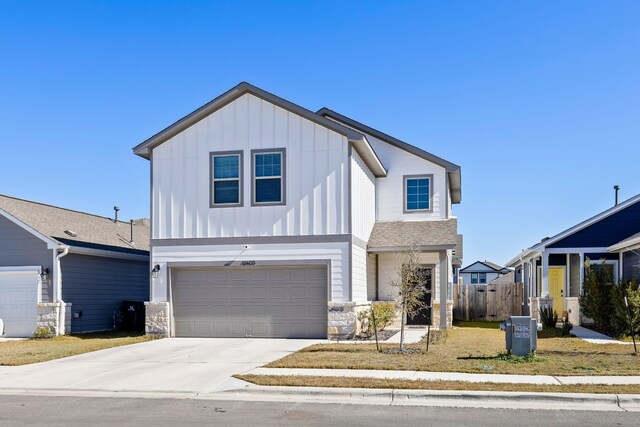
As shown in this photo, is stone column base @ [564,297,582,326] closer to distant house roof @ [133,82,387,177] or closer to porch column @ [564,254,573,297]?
porch column @ [564,254,573,297]

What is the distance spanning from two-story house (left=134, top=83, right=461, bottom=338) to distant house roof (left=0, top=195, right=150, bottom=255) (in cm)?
432

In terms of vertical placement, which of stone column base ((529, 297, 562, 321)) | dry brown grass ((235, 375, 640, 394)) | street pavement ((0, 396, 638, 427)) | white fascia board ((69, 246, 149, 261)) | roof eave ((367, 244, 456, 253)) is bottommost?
street pavement ((0, 396, 638, 427))

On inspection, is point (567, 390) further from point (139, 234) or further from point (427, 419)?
point (139, 234)

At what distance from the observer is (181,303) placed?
2089 cm

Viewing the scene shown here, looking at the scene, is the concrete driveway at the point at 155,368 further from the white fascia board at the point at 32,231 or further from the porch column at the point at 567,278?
the porch column at the point at 567,278

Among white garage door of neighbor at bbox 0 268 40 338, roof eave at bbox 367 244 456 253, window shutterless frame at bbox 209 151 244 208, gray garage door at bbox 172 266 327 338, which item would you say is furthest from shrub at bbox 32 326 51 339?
roof eave at bbox 367 244 456 253

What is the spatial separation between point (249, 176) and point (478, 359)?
9.34 meters

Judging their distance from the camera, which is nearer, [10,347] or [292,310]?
[10,347]

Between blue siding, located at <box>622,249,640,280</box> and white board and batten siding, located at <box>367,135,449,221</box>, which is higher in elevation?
white board and batten siding, located at <box>367,135,449,221</box>

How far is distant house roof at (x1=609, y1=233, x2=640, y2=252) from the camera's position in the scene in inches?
791

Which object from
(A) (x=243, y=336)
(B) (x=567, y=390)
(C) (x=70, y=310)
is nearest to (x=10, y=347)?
(C) (x=70, y=310)

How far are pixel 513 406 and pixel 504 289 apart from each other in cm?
2100

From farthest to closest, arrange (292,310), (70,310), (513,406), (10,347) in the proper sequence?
(70,310) → (292,310) → (10,347) → (513,406)

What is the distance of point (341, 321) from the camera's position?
1936 centimetres
